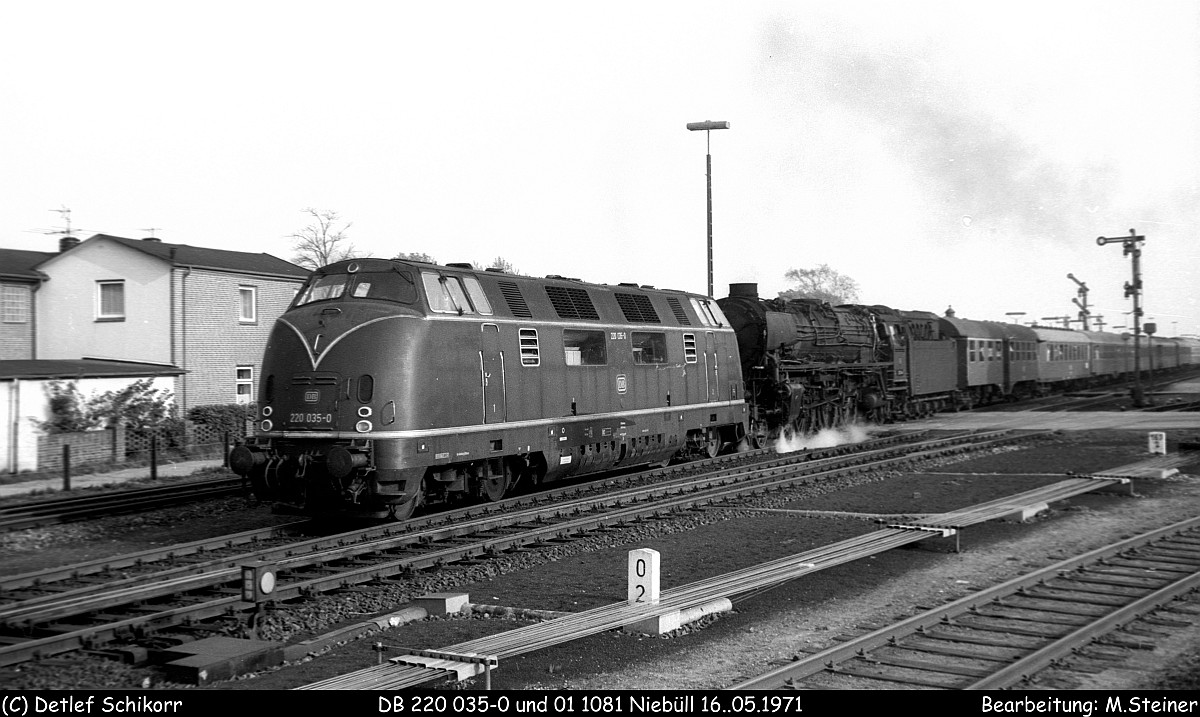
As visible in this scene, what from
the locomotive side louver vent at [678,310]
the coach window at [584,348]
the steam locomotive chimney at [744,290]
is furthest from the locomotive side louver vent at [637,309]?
the steam locomotive chimney at [744,290]

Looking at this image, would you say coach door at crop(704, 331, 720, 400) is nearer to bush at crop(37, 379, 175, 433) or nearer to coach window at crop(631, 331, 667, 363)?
coach window at crop(631, 331, 667, 363)

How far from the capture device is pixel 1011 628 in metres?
8.37

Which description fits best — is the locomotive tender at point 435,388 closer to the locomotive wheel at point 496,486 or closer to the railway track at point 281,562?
the locomotive wheel at point 496,486

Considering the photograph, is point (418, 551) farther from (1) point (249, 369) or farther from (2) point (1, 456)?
(1) point (249, 369)

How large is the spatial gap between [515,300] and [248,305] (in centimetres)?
1903

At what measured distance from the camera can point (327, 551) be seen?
37.6 ft

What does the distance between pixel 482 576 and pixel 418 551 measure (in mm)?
1241

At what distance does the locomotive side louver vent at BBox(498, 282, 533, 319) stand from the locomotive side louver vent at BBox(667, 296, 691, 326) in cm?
553

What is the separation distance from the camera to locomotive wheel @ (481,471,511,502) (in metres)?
15.8

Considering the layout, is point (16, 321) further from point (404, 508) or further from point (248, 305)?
point (404, 508)

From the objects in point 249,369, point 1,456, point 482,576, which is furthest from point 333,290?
point 249,369

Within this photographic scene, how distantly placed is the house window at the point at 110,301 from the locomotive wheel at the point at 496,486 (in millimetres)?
19877

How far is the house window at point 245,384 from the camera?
31.8 meters

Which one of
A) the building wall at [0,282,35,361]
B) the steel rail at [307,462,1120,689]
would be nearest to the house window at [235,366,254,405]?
the building wall at [0,282,35,361]
